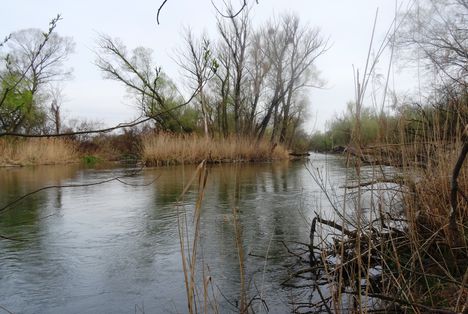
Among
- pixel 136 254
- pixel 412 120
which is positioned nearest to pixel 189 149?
pixel 136 254

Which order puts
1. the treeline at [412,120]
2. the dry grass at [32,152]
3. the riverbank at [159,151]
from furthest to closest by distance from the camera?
the dry grass at [32,152], the riverbank at [159,151], the treeline at [412,120]

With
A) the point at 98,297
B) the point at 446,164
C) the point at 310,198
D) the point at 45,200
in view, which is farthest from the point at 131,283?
the point at 45,200

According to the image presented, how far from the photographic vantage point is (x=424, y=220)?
2252mm

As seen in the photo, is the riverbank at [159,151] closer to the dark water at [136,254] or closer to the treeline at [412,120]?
the dark water at [136,254]

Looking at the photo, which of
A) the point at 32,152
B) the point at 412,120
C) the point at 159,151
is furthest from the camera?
the point at 32,152

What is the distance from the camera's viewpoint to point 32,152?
1372 cm

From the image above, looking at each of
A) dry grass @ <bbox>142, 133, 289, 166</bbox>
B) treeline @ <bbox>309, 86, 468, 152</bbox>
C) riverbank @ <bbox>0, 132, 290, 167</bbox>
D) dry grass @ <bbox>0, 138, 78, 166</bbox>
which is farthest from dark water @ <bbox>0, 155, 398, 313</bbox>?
dry grass @ <bbox>0, 138, 78, 166</bbox>

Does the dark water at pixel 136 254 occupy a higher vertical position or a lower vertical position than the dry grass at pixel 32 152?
lower

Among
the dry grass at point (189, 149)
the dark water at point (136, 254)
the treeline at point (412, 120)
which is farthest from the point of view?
the dry grass at point (189, 149)

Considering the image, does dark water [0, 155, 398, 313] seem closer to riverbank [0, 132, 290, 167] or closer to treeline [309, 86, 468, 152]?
treeline [309, 86, 468, 152]

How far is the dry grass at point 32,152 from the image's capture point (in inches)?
519

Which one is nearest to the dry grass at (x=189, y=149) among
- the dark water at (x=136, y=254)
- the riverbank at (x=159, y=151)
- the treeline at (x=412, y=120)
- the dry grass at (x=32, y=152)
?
the riverbank at (x=159, y=151)

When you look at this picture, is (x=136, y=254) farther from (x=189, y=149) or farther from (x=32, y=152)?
(x=32, y=152)

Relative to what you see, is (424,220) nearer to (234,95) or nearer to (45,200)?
(45,200)
